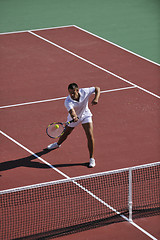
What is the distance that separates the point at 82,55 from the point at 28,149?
265 inches

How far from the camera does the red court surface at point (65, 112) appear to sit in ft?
41.1

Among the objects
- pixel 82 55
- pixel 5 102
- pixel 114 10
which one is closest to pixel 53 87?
pixel 5 102

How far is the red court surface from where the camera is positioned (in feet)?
41.1

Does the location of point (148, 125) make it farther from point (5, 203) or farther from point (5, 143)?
point (5, 203)

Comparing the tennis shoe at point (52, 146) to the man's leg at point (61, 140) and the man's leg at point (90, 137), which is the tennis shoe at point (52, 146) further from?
the man's leg at point (90, 137)

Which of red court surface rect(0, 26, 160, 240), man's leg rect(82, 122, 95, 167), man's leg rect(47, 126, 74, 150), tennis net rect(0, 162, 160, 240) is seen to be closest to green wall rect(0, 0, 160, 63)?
red court surface rect(0, 26, 160, 240)

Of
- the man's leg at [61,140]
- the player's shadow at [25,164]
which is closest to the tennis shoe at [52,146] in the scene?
the man's leg at [61,140]

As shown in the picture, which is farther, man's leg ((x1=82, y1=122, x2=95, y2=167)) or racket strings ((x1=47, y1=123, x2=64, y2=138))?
racket strings ((x1=47, y1=123, x2=64, y2=138))

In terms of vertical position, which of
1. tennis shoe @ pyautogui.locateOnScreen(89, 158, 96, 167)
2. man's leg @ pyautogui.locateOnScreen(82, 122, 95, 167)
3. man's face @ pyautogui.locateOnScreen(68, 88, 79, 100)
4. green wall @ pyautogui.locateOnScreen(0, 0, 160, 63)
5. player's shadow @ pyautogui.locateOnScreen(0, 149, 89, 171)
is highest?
man's face @ pyautogui.locateOnScreen(68, 88, 79, 100)

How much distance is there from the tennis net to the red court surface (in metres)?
0.31

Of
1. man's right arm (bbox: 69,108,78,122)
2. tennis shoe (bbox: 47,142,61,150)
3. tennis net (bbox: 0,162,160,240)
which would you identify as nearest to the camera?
tennis net (bbox: 0,162,160,240)

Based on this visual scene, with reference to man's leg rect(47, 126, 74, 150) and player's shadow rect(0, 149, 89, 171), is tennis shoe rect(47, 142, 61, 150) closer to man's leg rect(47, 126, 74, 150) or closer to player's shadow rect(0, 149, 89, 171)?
man's leg rect(47, 126, 74, 150)

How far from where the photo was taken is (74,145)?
13625mm

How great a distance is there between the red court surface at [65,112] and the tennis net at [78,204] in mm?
307
